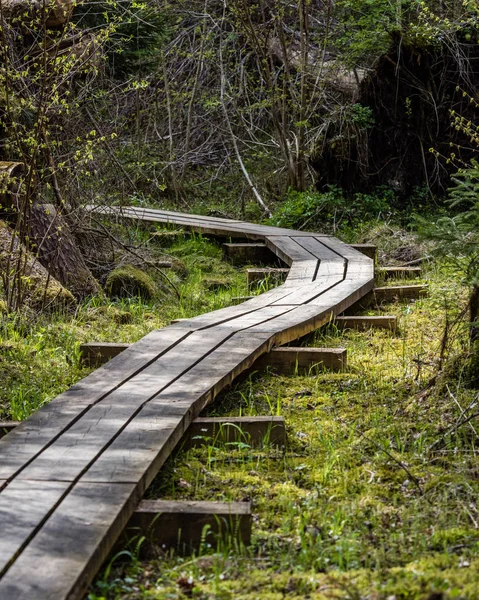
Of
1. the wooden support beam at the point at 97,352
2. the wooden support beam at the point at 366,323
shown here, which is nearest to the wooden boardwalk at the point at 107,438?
the wooden support beam at the point at 366,323

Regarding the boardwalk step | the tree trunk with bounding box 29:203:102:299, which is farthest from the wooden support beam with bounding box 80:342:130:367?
the tree trunk with bounding box 29:203:102:299

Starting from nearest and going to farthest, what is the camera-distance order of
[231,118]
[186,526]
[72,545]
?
[72,545]
[186,526]
[231,118]

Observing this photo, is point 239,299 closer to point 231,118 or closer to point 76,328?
point 76,328

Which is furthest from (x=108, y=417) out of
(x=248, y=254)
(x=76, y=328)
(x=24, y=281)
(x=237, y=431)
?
(x=248, y=254)

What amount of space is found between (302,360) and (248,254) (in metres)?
4.80

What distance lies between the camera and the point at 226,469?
12.9 ft

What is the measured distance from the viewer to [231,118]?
1630 cm

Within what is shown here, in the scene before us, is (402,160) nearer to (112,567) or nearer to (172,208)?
(172,208)

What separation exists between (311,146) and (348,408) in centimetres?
782

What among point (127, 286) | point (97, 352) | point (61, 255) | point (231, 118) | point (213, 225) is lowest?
point (97, 352)

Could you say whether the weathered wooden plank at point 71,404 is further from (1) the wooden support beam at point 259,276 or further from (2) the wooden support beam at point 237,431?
(1) the wooden support beam at point 259,276

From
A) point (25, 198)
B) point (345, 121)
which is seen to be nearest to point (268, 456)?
point (25, 198)

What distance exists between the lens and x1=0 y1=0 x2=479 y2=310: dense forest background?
7.40m

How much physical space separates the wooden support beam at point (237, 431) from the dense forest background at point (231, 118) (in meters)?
2.71
